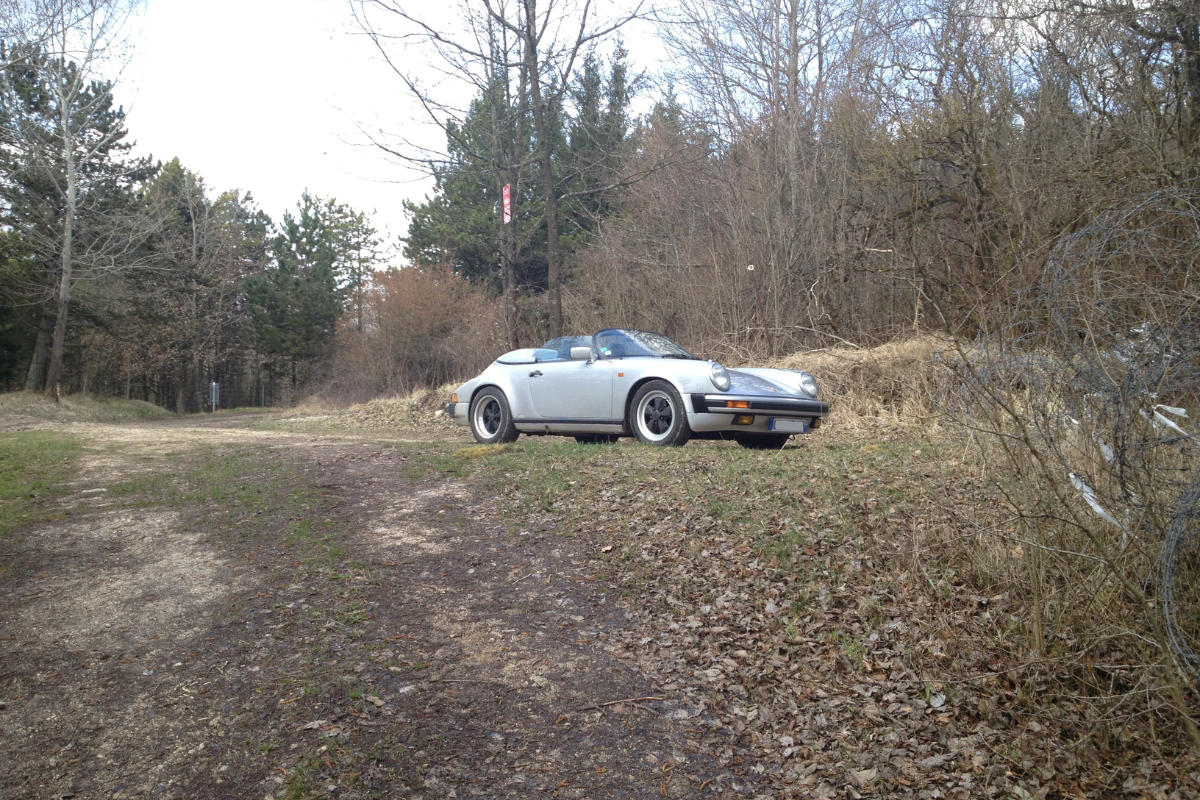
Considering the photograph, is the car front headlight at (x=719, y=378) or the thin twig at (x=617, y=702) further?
the car front headlight at (x=719, y=378)

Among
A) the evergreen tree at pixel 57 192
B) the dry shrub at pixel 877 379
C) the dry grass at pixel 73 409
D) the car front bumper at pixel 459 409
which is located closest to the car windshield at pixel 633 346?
the car front bumper at pixel 459 409

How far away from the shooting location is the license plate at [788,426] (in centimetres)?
916

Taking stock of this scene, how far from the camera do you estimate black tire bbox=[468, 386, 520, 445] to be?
11.3m

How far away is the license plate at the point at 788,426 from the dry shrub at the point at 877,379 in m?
2.29

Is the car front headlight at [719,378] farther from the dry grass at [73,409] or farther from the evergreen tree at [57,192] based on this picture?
the evergreen tree at [57,192]

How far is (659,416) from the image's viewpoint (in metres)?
9.56

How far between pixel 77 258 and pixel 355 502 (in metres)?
24.1

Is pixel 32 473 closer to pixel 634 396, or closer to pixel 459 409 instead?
pixel 459 409

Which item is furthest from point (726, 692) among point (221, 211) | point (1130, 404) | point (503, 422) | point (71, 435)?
point (221, 211)

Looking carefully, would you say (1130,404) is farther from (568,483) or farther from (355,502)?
(355,502)

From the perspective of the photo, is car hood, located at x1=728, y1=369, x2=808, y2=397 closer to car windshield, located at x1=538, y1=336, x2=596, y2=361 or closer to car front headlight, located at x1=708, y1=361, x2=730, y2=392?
car front headlight, located at x1=708, y1=361, x2=730, y2=392

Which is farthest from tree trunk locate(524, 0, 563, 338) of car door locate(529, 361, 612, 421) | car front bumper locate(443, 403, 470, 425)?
car door locate(529, 361, 612, 421)

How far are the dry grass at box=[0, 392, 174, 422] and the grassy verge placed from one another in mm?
9896

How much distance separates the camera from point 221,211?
159ft
